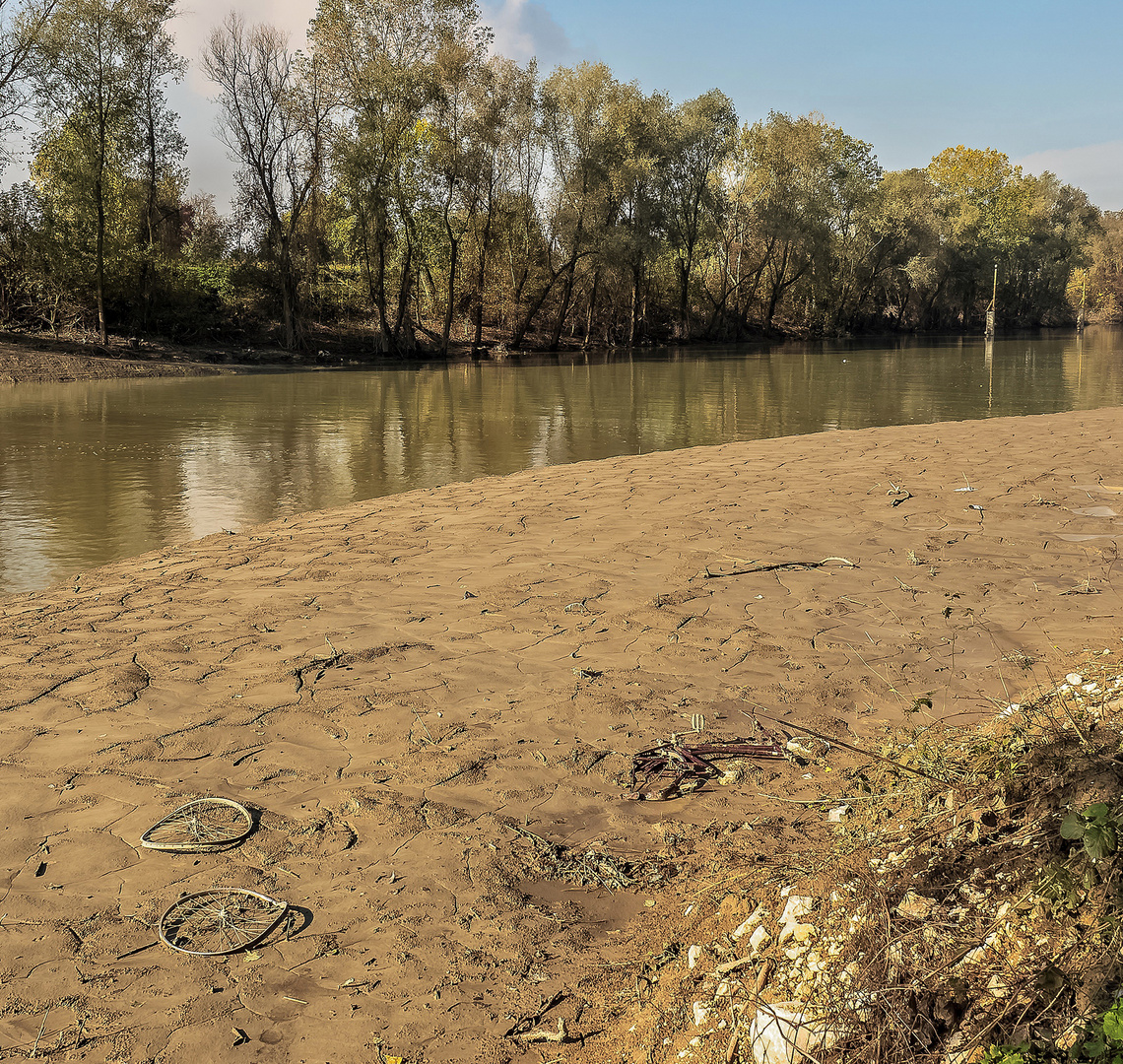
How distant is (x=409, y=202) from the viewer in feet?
134

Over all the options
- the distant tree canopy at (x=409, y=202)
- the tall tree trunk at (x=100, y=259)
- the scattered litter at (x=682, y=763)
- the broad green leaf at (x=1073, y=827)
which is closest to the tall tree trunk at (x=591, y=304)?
the distant tree canopy at (x=409, y=202)

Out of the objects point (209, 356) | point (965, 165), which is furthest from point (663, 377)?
point (965, 165)

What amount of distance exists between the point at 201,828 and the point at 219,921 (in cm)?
64

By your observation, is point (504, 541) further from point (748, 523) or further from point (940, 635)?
point (940, 635)

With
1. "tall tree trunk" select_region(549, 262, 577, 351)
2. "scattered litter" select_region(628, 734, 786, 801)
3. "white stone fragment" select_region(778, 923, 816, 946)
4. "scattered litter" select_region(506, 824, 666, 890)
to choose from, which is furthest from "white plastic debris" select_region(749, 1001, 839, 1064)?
"tall tree trunk" select_region(549, 262, 577, 351)

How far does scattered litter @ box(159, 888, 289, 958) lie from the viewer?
9.73 feet

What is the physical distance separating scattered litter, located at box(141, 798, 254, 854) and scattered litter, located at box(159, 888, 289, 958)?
0.31 metres

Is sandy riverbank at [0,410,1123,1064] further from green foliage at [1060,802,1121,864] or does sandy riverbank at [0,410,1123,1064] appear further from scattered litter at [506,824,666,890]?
green foliage at [1060,802,1121,864]

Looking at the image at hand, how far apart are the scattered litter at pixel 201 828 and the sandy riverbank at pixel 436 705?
0.07m

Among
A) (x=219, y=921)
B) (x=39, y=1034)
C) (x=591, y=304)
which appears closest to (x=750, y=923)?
(x=219, y=921)

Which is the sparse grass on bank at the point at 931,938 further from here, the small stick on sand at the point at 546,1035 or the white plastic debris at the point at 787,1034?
the small stick on sand at the point at 546,1035

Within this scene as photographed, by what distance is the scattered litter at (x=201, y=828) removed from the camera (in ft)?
11.5

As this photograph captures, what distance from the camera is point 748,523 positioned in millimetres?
8359

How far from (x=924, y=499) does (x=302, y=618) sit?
6438mm
